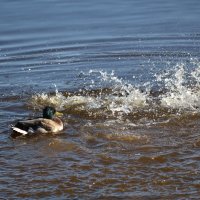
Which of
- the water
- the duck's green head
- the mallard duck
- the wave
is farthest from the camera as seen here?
the wave

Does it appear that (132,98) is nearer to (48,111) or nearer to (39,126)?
(48,111)

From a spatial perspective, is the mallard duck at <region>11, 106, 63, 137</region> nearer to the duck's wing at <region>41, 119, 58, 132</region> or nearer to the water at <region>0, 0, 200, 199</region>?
the duck's wing at <region>41, 119, 58, 132</region>

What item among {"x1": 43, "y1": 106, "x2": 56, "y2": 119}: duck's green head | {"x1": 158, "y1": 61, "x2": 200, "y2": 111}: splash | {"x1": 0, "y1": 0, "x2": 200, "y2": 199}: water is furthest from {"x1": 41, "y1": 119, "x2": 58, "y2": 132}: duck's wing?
{"x1": 158, "y1": 61, "x2": 200, "y2": 111}: splash

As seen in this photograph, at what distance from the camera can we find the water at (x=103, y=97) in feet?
27.5

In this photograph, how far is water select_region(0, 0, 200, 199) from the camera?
8383mm

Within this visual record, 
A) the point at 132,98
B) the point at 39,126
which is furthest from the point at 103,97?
the point at 39,126

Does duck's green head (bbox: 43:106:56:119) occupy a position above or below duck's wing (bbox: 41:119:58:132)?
above

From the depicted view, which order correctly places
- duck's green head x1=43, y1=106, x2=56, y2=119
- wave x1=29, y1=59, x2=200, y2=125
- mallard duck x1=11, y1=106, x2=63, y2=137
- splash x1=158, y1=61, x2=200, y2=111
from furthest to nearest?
splash x1=158, y1=61, x2=200, y2=111, wave x1=29, y1=59, x2=200, y2=125, duck's green head x1=43, y1=106, x2=56, y2=119, mallard duck x1=11, y1=106, x2=63, y2=137

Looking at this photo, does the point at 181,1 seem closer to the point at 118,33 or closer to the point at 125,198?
the point at 118,33

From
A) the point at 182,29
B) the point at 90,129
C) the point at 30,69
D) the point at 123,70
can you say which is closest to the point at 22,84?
the point at 30,69

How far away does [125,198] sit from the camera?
25.5 feet

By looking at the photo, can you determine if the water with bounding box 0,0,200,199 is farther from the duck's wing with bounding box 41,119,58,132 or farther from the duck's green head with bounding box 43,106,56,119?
the duck's green head with bounding box 43,106,56,119

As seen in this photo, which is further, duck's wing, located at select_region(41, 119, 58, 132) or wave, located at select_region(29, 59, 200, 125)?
wave, located at select_region(29, 59, 200, 125)

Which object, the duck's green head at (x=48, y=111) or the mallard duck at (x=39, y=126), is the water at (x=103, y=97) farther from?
the duck's green head at (x=48, y=111)
